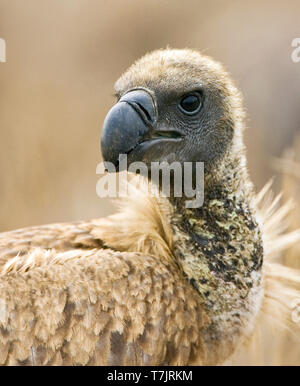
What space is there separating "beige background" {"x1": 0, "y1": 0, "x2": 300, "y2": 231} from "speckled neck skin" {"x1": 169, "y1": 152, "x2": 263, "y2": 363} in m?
3.37

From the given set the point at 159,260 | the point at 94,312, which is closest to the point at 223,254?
the point at 159,260

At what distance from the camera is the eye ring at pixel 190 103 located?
133 inches

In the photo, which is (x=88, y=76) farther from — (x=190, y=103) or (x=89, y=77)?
(x=190, y=103)

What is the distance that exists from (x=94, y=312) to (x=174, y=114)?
1.13m

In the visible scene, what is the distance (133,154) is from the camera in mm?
3172

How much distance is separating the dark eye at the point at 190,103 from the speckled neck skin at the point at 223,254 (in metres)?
0.33

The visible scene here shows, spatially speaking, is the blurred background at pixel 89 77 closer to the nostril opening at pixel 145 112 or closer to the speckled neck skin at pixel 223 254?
the speckled neck skin at pixel 223 254

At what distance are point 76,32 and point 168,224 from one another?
632cm

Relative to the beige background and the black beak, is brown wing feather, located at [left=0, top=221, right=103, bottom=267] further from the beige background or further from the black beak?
the beige background

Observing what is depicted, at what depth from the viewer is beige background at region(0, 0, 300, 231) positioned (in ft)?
22.7

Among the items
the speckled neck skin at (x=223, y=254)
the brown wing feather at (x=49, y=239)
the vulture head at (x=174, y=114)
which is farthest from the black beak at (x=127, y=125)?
the brown wing feather at (x=49, y=239)

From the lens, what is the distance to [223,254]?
3260 millimetres

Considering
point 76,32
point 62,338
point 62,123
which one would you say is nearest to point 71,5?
point 76,32

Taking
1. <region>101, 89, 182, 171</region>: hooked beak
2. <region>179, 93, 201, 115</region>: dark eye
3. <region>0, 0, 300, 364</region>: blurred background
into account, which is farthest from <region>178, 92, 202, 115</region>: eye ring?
<region>0, 0, 300, 364</region>: blurred background
